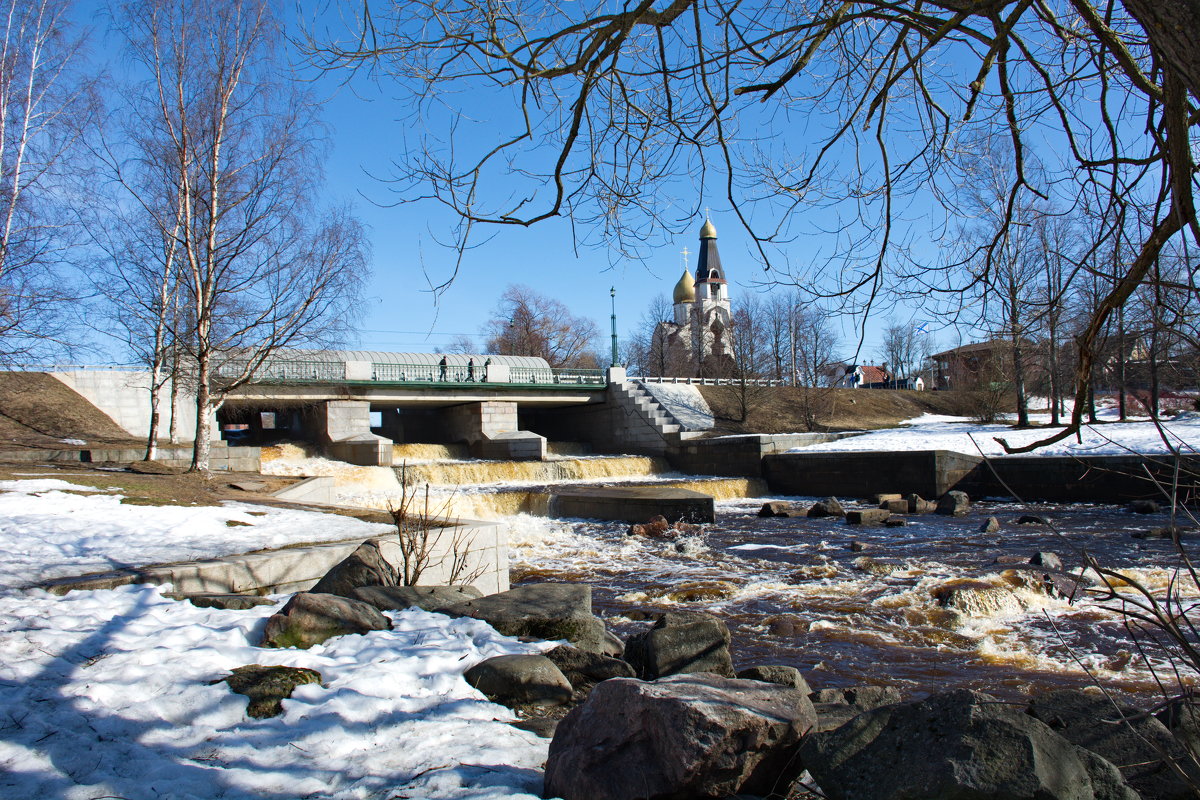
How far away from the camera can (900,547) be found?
463 inches

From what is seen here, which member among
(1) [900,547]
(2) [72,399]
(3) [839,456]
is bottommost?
(1) [900,547]

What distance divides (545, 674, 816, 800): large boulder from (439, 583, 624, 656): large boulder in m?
1.88

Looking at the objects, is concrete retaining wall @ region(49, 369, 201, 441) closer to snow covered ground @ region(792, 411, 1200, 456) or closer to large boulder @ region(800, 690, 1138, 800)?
snow covered ground @ region(792, 411, 1200, 456)

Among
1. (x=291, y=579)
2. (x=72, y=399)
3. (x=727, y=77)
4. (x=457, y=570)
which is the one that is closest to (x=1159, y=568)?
(x=457, y=570)

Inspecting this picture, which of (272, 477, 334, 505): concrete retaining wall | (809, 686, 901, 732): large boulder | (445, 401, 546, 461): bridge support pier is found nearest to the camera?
(809, 686, 901, 732): large boulder

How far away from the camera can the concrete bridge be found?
22516 mm

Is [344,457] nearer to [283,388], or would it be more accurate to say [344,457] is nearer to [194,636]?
[283,388]

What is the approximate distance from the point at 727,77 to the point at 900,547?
32.8 feet

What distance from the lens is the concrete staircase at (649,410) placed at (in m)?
27.9

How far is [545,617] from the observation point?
529 cm

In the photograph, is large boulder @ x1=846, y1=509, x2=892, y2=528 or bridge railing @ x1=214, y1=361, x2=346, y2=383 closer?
large boulder @ x1=846, y1=509, x2=892, y2=528

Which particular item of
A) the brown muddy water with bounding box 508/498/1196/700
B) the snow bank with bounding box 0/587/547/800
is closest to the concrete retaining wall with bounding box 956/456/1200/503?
the brown muddy water with bounding box 508/498/1196/700

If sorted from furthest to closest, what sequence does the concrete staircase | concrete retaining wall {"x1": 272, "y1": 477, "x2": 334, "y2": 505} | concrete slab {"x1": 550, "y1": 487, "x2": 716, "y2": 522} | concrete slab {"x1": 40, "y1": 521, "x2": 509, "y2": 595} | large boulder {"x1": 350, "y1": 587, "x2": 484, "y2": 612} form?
the concrete staircase
concrete slab {"x1": 550, "y1": 487, "x2": 716, "y2": 522}
concrete retaining wall {"x1": 272, "y1": 477, "x2": 334, "y2": 505}
large boulder {"x1": 350, "y1": 587, "x2": 484, "y2": 612}
concrete slab {"x1": 40, "y1": 521, "x2": 509, "y2": 595}

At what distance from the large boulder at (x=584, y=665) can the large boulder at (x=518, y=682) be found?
13.6 inches
